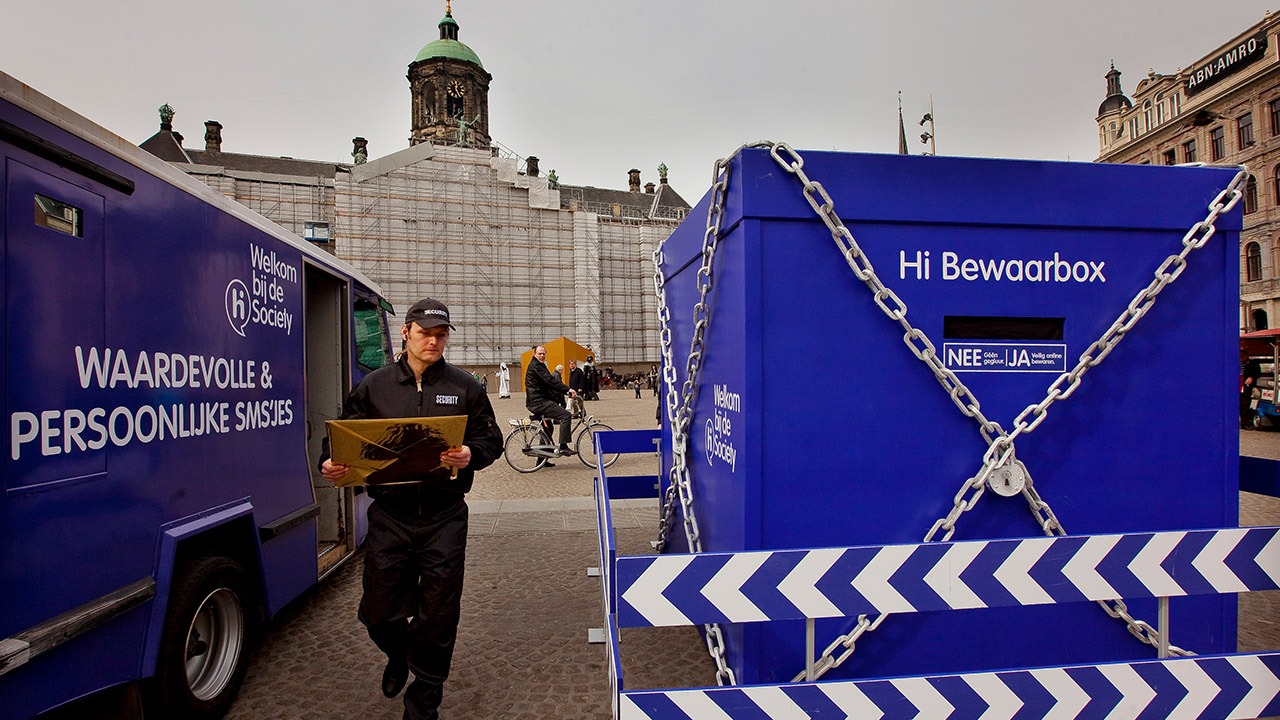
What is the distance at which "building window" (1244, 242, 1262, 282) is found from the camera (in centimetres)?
3481

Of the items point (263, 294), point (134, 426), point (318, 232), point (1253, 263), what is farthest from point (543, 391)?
point (1253, 263)

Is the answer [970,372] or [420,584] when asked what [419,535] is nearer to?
[420,584]

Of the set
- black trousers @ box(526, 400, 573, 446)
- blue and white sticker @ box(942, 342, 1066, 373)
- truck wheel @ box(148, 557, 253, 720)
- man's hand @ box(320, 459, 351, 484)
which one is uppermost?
blue and white sticker @ box(942, 342, 1066, 373)

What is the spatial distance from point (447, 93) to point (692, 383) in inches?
2286

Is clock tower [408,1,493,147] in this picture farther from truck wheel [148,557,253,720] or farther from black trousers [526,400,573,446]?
truck wheel [148,557,253,720]

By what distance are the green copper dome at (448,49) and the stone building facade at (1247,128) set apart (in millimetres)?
45872

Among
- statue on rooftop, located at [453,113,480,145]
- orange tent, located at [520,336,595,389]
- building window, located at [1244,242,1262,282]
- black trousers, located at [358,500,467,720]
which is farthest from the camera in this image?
statue on rooftop, located at [453,113,480,145]

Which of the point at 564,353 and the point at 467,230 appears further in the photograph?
the point at 467,230

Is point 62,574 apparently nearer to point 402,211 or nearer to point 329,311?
point 329,311

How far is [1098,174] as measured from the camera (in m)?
2.42

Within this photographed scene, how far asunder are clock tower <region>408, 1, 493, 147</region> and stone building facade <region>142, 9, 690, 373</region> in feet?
0.36

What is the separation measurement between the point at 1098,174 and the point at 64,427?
3572mm

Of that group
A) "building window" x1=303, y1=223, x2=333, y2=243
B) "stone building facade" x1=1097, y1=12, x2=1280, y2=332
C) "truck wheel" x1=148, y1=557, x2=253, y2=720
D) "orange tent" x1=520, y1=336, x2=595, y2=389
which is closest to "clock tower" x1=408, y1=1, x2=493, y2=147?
"building window" x1=303, y1=223, x2=333, y2=243

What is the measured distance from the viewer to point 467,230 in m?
45.7
